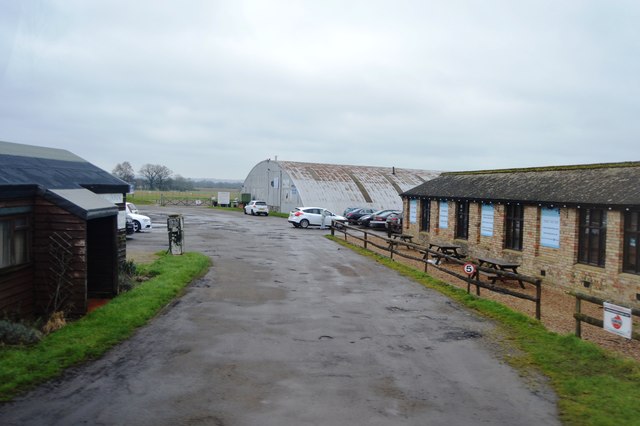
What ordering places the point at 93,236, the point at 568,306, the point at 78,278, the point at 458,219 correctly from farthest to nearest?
the point at 458,219 → the point at 568,306 → the point at 93,236 → the point at 78,278

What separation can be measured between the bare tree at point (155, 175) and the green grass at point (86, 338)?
11289 centimetres

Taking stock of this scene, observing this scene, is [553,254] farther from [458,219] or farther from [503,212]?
[458,219]

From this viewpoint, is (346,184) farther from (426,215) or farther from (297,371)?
(297,371)

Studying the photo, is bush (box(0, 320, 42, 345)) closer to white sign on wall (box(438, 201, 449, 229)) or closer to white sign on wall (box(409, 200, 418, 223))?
white sign on wall (box(438, 201, 449, 229))

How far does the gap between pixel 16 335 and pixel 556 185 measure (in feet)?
56.2

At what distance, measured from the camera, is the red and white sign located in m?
8.55

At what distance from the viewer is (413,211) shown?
29.9 m

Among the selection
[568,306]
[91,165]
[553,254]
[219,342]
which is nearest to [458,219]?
[553,254]

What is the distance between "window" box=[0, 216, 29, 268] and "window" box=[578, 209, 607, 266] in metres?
15.0

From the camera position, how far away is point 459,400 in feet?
22.4

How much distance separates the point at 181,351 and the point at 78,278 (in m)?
3.11

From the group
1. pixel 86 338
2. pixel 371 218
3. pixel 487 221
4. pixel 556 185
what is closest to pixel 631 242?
pixel 556 185

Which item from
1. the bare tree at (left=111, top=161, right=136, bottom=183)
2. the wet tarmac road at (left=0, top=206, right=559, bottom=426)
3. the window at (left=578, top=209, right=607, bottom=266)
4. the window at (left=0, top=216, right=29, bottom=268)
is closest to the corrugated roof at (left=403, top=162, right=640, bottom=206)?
the window at (left=578, top=209, right=607, bottom=266)

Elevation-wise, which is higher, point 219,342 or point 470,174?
point 470,174
